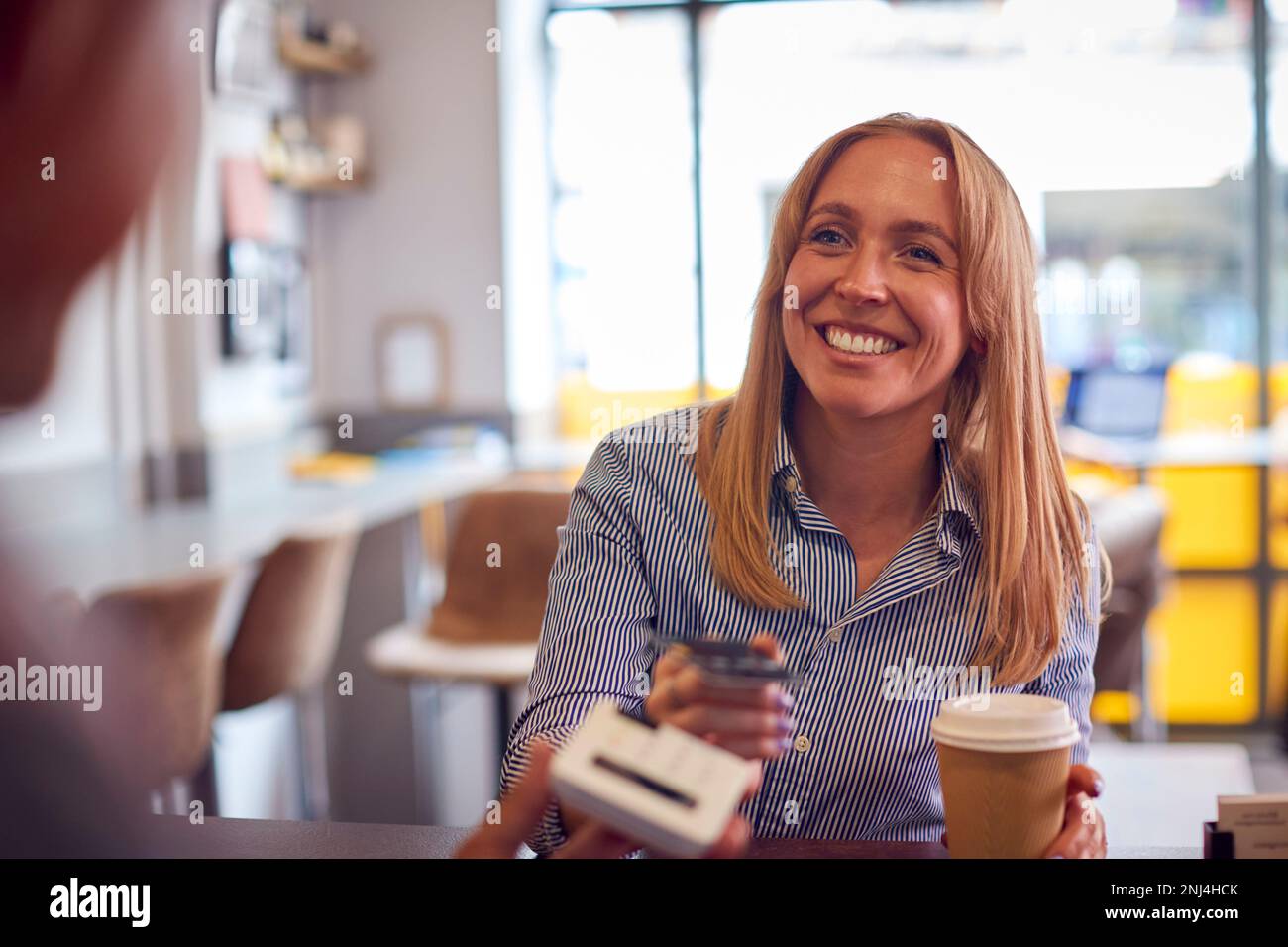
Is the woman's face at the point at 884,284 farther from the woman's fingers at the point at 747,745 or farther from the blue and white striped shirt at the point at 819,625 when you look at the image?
the woman's fingers at the point at 747,745

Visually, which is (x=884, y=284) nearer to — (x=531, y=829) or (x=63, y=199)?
(x=531, y=829)

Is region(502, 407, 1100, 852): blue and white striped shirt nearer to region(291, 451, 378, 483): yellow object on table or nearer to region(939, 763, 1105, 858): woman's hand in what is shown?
region(939, 763, 1105, 858): woman's hand

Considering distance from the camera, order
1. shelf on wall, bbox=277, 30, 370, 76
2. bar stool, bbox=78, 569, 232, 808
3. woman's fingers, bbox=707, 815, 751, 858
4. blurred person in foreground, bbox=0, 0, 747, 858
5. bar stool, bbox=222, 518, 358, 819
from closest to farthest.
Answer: blurred person in foreground, bbox=0, 0, 747, 858, woman's fingers, bbox=707, 815, 751, 858, bar stool, bbox=78, 569, 232, 808, bar stool, bbox=222, 518, 358, 819, shelf on wall, bbox=277, 30, 370, 76

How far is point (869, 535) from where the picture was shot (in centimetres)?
113

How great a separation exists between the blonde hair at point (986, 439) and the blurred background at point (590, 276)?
1.88m

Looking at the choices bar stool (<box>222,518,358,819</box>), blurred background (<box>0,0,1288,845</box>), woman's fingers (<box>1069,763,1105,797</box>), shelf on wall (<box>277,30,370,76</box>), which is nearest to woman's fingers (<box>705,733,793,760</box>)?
woman's fingers (<box>1069,763,1105,797</box>)

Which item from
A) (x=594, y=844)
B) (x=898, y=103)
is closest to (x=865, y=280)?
(x=594, y=844)

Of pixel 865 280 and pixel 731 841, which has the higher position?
pixel 865 280

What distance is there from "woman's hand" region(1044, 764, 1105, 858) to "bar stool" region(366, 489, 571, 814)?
152cm

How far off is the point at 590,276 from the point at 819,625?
3642mm

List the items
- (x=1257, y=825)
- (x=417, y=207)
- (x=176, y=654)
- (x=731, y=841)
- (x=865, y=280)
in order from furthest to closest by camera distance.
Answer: (x=417, y=207) < (x=176, y=654) < (x=865, y=280) < (x=1257, y=825) < (x=731, y=841)

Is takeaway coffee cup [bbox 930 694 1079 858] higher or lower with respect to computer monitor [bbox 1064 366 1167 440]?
lower

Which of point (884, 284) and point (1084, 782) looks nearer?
point (1084, 782)

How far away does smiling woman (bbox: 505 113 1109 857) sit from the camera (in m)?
1.05
